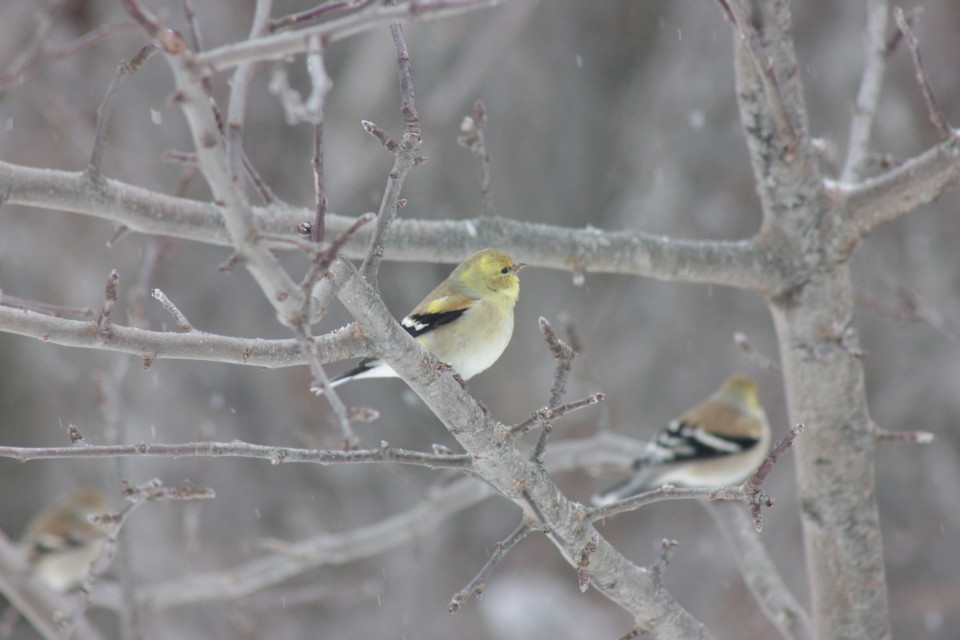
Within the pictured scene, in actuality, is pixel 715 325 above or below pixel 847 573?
above

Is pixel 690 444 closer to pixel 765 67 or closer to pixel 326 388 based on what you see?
pixel 765 67

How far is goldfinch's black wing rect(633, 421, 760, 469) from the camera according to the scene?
17.4ft

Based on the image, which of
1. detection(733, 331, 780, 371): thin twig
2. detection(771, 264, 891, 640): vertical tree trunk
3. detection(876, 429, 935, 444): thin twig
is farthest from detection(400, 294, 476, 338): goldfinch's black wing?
detection(876, 429, 935, 444): thin twig

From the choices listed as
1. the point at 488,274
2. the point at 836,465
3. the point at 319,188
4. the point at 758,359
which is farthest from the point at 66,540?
the point at 319,188

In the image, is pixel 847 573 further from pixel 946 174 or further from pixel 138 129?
pixel 138 129

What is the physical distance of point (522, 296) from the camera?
7.66 metres

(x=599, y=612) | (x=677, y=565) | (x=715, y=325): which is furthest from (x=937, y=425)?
(x=599, y=612)

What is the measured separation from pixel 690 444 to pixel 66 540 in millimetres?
4945

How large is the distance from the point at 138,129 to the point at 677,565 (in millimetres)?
5954

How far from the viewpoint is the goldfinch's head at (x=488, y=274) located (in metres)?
3.73

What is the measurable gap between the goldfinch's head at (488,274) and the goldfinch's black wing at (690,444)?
5.99ft

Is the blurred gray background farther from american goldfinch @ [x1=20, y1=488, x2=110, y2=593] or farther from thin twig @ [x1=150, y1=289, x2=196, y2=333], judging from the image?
thin twig @ [x1=150, y1=289, x2=196, y2=333]

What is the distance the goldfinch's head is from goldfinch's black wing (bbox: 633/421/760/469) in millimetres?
1826

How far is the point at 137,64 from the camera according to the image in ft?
6.73
